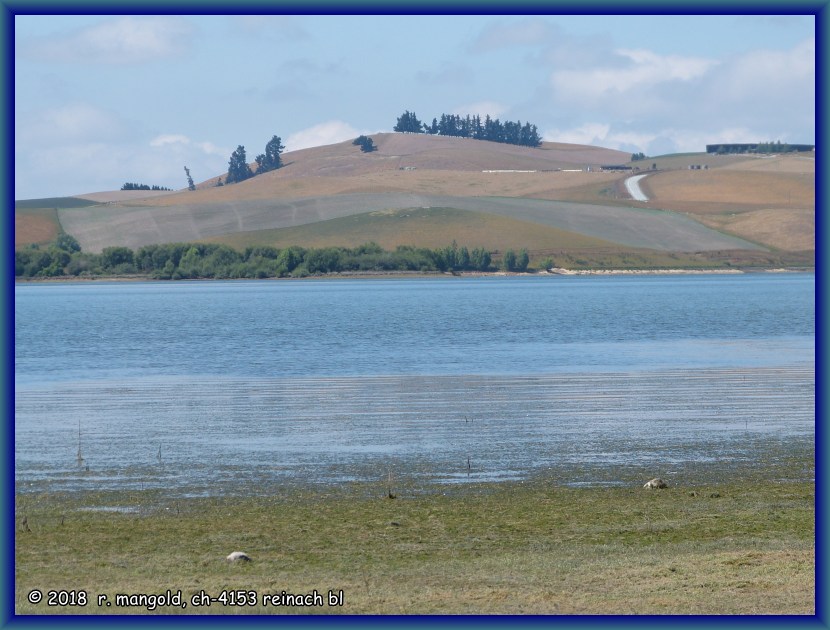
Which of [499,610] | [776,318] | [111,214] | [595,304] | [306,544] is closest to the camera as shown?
[499,610]

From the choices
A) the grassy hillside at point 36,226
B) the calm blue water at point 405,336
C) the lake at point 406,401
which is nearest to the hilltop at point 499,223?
the grassy hillside at point 36,226

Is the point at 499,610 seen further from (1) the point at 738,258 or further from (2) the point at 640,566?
(1) the point at 738,258

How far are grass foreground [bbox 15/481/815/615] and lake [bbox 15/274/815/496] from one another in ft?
4.90

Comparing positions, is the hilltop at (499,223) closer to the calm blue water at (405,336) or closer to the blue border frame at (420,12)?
the calm blue water at (405,336)

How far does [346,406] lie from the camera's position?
29156 millimetres

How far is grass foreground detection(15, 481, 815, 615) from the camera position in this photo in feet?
35.9

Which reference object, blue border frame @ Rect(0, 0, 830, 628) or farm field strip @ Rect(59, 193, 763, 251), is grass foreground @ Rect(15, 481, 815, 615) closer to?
blue border frame @ Rect(0, 0, 830, 628)

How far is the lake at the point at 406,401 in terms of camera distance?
802 inches

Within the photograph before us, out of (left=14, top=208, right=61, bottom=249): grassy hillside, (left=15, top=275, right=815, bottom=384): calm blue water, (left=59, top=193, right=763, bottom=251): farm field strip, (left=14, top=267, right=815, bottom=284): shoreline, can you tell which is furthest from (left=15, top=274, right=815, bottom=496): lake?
(left=14, top=208, right=61, bottom=249): grassy hillside

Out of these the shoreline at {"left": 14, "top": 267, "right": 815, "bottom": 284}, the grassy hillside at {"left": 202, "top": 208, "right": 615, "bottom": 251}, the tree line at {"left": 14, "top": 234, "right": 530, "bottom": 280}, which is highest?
the grassy hillside at {"left": 202, "top": 208, "right": 615, "bottom": 251}

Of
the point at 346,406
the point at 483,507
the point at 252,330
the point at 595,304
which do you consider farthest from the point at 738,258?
the point at 483,507

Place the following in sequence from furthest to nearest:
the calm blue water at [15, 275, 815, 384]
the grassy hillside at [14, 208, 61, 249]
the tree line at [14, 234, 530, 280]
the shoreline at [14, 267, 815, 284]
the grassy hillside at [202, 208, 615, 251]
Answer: the grassy hillside at [14, 208, 61, 249], the grassy hillside at [202, 208, 615, 251], the tree line at [14, 234, 530, 280], the shoreline at [14, 267, 815, 284], the calm blue water at [15, 275, 815, 384]

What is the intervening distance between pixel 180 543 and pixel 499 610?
16.4 ft

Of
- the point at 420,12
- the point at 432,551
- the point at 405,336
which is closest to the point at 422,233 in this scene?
the point at 405,336
